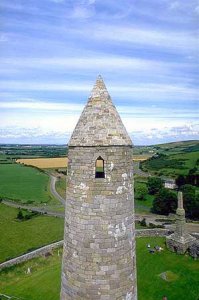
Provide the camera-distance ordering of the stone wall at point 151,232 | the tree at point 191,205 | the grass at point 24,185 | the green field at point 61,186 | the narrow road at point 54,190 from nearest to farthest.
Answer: the stone wall at point 151,232 → the tree at point 191,205 → the narrow road at point 54,190 → the grass at point 24,185 → the green field at point 61,186

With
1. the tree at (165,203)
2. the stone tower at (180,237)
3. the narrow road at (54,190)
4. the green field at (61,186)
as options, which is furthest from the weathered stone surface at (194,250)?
the green field at (61,186)

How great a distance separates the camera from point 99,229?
7418mm

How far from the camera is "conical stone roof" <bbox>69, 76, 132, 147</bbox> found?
755 centimetres

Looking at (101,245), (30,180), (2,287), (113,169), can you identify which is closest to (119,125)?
(113,169)

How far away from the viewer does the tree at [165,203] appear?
187ft

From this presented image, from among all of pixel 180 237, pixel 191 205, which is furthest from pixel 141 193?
pixel 180 237

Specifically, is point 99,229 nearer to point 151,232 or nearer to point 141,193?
point 151,232

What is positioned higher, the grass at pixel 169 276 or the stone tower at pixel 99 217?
the stone tower at pixel 99 217

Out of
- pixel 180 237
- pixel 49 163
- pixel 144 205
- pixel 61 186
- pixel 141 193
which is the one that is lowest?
pixel 144 205

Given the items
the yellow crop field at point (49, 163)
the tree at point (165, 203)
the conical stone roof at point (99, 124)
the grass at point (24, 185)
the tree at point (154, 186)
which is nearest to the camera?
the conical stone roof at point (99, 124)

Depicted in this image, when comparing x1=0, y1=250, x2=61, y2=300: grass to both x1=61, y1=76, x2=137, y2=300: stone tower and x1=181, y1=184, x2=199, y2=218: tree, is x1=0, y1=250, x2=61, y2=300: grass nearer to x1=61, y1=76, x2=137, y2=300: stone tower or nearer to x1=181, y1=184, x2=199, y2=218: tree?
x1=61, y1=76, x2=137, y2=300: stone tower

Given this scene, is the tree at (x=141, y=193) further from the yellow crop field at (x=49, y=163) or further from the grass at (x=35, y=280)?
the yellow crop field at (x=49, y=163)

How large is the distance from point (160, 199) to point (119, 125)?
5118cm

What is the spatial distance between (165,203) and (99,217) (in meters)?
51.8
